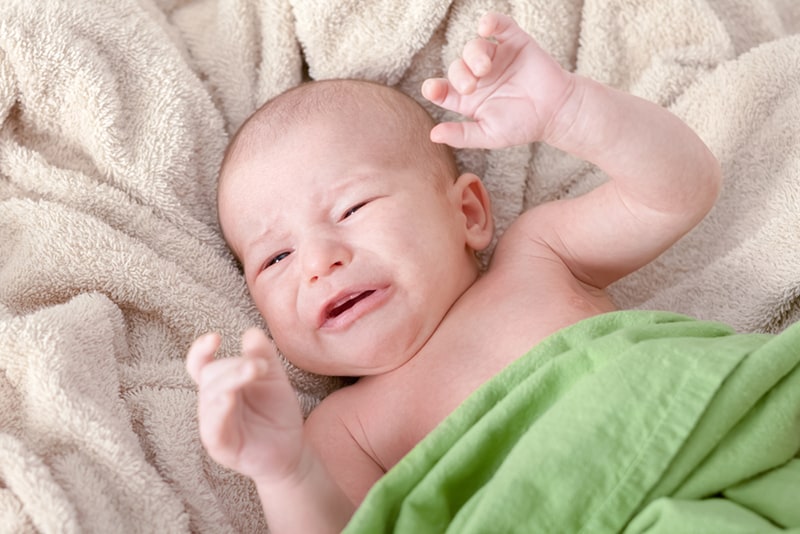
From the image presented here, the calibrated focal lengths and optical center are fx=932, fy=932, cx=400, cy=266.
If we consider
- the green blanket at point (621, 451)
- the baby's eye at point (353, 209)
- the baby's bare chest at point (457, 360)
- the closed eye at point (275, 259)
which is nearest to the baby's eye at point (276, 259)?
the closed eye at point (275, 259)

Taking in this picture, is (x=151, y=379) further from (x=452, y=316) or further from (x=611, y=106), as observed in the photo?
(x=611, y=106)

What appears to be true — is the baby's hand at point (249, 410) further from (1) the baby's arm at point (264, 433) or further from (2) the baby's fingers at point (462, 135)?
(2) the baby's fingers at point (462, 135)

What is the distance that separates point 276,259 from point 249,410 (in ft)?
1.46

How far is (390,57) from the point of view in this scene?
1.60 meters

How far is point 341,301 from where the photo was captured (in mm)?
1290

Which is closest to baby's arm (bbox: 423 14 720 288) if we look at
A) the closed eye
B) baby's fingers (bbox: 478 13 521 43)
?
baby's fingers (bbox: 478 13 521 43)

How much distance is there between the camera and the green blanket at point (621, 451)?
39.2 inches

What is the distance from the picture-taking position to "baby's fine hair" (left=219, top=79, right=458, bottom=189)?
55.8 inches

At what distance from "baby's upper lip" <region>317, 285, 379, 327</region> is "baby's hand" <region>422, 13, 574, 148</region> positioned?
0.24 m

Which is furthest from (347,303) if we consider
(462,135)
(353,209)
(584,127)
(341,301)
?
(584,127)

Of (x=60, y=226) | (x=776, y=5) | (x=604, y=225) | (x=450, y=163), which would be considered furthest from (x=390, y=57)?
(x=776, y=5)

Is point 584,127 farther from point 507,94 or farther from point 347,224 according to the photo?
point 347,224

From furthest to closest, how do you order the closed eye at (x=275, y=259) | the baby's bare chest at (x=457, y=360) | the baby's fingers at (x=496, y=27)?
the closed eye at (x=275, y=259) → the baby's bare chest at (x=457, y=360) → the baby's fingers at (x=496, y=27)

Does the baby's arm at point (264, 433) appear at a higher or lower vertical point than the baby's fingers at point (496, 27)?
lower
